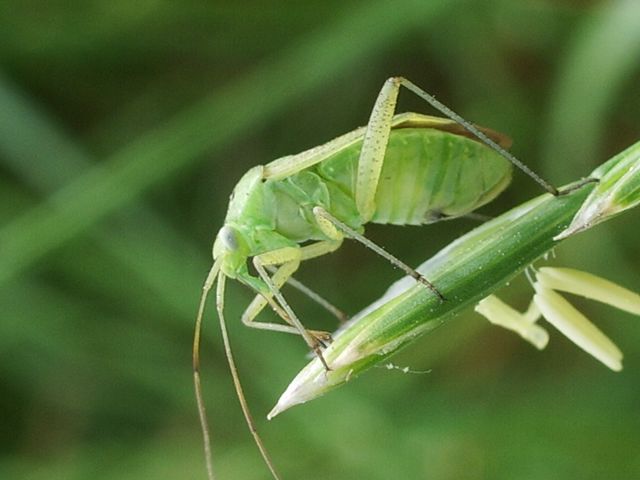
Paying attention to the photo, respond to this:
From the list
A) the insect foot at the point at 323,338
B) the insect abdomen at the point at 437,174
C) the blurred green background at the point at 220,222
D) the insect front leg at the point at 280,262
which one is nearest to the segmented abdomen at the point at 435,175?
the insect abdomen at the point at 437,174

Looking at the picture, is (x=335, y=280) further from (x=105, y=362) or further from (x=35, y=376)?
(x=35, y=376)

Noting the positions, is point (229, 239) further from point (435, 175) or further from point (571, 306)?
point (571, 306)

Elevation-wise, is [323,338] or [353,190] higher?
[353,190]

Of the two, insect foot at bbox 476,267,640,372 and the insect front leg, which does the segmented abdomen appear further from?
insect foot at bbox 476,267,640,372

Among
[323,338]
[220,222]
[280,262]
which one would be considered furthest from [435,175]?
[220,222]

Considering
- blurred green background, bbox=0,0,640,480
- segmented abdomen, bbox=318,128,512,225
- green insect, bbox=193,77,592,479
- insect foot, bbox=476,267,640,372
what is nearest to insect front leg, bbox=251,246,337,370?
green insect, bbox=193,77,592,479

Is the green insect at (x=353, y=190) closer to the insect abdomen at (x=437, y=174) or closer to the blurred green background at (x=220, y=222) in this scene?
the insect abdomen at (x=437, y=174)
